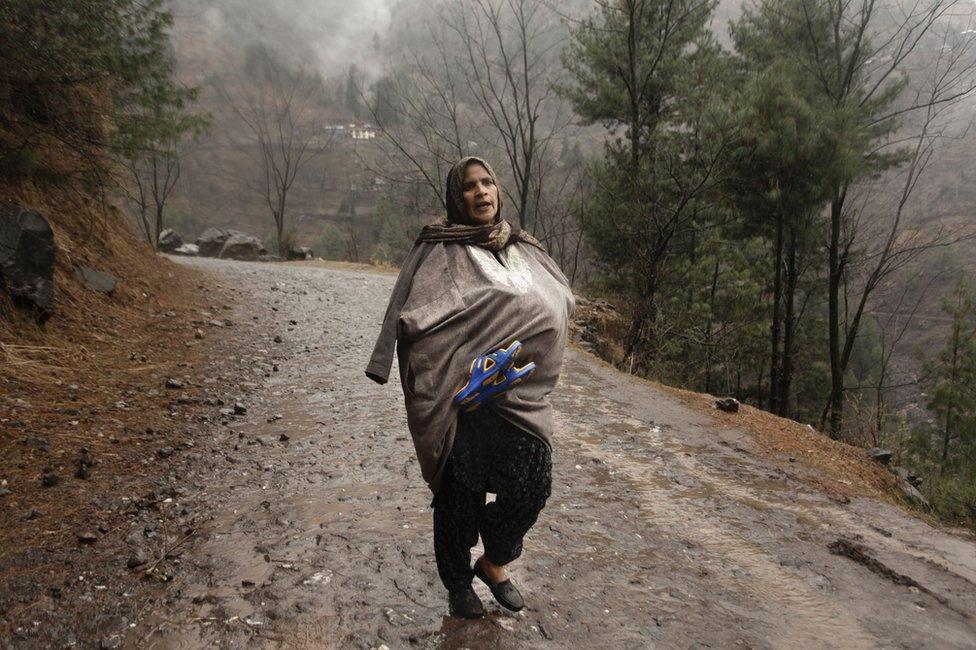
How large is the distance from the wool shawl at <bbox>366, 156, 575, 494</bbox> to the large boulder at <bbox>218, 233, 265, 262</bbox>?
1843cm

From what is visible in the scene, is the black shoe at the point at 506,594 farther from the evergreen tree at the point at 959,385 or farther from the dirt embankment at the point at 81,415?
the evergreen tree at the point at 959,385

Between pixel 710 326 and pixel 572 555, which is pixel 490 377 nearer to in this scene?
pixel 572 555

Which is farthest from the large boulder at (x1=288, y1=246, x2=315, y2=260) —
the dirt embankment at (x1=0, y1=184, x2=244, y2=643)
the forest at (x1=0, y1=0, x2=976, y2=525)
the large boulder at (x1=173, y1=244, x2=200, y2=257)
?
the dirt embankment at (x1=0, y1=184, x2=244, y2=643)

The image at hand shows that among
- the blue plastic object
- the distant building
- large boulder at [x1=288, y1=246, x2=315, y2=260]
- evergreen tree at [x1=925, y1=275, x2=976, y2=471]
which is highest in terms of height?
the distant building

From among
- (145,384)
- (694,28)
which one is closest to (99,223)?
(145,384)

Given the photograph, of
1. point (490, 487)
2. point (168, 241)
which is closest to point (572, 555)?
point (490, 487)

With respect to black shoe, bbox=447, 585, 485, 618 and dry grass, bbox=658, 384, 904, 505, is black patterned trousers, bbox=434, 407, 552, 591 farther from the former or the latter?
dry grass, bbox=658, 384, 904, 505

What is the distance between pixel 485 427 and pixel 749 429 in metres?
4.03

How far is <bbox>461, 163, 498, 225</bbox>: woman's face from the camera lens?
204cm

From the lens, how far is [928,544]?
3125 mm

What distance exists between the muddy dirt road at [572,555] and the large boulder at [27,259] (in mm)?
1942

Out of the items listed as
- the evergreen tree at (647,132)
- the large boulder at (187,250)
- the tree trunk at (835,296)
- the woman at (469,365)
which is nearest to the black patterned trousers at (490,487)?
the woman at (469,365)

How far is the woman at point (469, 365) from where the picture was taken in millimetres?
1825

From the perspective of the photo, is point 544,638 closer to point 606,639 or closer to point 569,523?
point 606,639
